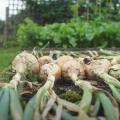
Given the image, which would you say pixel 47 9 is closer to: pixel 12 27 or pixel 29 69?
pixel 12 27

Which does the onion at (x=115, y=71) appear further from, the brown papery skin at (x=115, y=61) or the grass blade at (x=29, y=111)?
the grass blade at (x=29, y=111)

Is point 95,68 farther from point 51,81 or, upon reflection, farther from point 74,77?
point 51,81

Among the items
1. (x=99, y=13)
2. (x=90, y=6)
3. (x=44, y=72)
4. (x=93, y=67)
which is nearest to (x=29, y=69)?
(x=44, y=72)

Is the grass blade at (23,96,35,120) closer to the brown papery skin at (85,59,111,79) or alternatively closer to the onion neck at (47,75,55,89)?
the onion neck at (47,75,55,89)

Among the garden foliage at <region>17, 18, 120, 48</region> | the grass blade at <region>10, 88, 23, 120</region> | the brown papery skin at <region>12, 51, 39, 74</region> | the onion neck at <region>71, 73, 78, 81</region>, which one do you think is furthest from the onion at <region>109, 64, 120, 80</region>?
the garden foliage at <region>17, 18, 120, 48</region>

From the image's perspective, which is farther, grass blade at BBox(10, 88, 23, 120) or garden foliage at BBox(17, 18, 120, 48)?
garden foliage at BBox(17, 18, 120, 48)

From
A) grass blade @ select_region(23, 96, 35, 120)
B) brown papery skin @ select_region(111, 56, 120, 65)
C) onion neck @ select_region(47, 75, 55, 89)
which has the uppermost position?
brown papery skin @ select_region(111, 56, 120, 65)

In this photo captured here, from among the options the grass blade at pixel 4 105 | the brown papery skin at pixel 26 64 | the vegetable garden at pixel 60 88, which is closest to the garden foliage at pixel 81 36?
the vegetable garden at pixel 60 88
